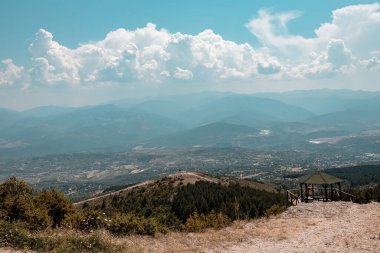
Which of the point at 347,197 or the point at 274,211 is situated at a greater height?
the point at 274,211

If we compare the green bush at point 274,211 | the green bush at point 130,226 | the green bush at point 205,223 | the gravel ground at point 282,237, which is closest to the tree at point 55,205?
the green bush at point 130,226

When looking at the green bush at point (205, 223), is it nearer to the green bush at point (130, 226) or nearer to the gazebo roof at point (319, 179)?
the green bush at point (130, 226)

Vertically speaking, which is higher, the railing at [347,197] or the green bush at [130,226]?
the green bush at [130,226]

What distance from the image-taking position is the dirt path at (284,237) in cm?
1938

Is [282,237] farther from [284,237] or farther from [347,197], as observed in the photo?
[347,197]

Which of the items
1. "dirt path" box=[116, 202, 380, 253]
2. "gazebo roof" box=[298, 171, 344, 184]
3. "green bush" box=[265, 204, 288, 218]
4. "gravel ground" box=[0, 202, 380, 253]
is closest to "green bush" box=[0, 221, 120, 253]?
"gravel ground" box=[0, 202, 380, 253]

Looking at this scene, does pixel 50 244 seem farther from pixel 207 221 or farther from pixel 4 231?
pixel 207 221

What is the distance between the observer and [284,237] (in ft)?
71.3

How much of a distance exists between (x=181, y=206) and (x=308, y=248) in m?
27.6

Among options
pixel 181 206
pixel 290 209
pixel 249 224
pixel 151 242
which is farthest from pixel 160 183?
pixel 151 242

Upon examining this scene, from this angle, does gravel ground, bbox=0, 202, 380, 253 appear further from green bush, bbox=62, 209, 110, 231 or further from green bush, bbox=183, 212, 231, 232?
green bush, bbox=62, 209, 110, 231

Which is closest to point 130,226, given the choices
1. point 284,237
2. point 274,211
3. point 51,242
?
point 51,242

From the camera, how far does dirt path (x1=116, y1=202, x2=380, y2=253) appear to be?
63.6ft

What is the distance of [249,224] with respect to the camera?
2616 centimetres
